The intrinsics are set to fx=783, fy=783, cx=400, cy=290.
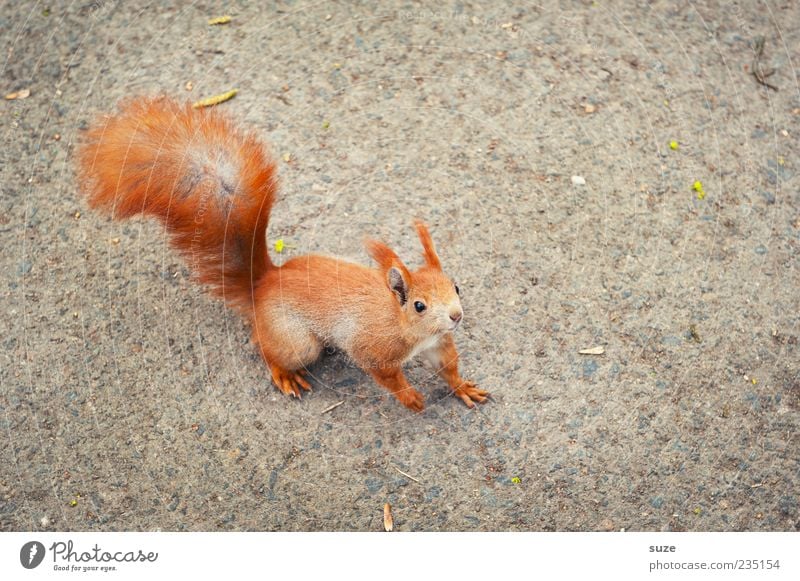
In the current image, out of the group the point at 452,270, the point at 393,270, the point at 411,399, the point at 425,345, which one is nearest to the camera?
the point at 393,270

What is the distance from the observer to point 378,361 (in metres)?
2.24

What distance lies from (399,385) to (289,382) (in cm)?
37

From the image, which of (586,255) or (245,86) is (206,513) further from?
(245,86)

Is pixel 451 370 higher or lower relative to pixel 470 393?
higher

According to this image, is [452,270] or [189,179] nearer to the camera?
[189,179]

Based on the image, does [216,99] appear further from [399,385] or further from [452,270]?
[399,385]

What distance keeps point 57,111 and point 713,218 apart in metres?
2.55

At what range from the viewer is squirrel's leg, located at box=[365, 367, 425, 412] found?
2.28m

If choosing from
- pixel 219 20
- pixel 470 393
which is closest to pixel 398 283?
pixel 470 393

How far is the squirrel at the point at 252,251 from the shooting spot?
2.16 meters

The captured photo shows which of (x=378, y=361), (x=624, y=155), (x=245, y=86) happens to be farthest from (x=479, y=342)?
(x=245, y=86)

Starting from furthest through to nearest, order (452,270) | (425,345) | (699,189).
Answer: (699,189), (452,270), (425,345)

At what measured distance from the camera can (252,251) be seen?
7.44ft

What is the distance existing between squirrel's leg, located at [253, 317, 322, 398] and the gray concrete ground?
0.24 ft
